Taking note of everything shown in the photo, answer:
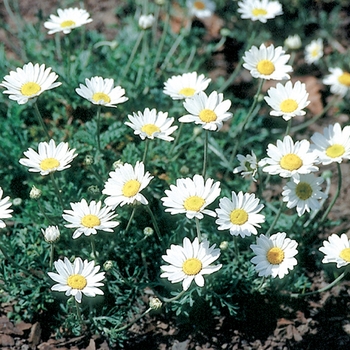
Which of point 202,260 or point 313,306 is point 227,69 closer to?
point 313,306

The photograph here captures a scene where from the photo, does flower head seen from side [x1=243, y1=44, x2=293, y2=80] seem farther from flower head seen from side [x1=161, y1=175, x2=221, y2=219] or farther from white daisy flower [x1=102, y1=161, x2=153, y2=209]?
white daisy flower [x1=102, y1=161, x2=153, y2=209]

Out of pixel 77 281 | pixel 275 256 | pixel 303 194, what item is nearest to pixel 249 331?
pixel 275 256

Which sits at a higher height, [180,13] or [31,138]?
[180,13]

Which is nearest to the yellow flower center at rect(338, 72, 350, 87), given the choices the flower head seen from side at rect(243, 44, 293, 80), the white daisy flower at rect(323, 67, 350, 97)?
the white daisy flower at rect(323, 67, 350, 97)

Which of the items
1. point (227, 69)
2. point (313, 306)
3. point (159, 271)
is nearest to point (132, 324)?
point (159, 271)

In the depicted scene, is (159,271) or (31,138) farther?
(31,138)

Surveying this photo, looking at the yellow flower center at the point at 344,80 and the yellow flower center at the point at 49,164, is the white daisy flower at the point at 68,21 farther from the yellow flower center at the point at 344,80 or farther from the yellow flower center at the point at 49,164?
the yellow flower center at the point at 344,80

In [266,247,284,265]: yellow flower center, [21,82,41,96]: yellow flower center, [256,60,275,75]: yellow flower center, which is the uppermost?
[256,60,275,75]: yellow flower center
